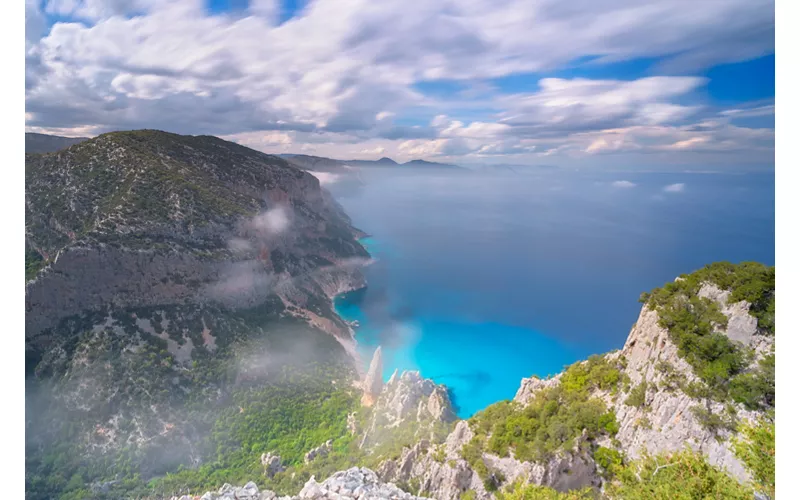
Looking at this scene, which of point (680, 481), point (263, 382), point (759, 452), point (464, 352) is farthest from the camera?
point (464, 352)

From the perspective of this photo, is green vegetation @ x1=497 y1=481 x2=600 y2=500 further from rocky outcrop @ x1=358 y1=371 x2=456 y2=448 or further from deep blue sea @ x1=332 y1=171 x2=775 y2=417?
rocky outcrop @ x1=358 y1=371 x2=456 y2=448

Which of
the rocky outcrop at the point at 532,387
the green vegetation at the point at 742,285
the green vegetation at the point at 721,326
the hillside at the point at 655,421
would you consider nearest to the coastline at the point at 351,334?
the rocky outcrop at the point at 532,387

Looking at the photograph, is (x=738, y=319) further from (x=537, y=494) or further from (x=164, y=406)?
(x=164, y=406)

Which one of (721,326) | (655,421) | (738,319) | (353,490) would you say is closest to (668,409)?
(655,421)

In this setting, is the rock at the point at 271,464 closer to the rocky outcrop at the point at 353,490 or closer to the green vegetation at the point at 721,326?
the rocky outcrop at the point at 353,490

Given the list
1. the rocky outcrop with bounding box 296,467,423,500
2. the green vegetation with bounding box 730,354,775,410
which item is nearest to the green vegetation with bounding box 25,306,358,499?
the rocky outcrop with bounding box 296,467,423,500
